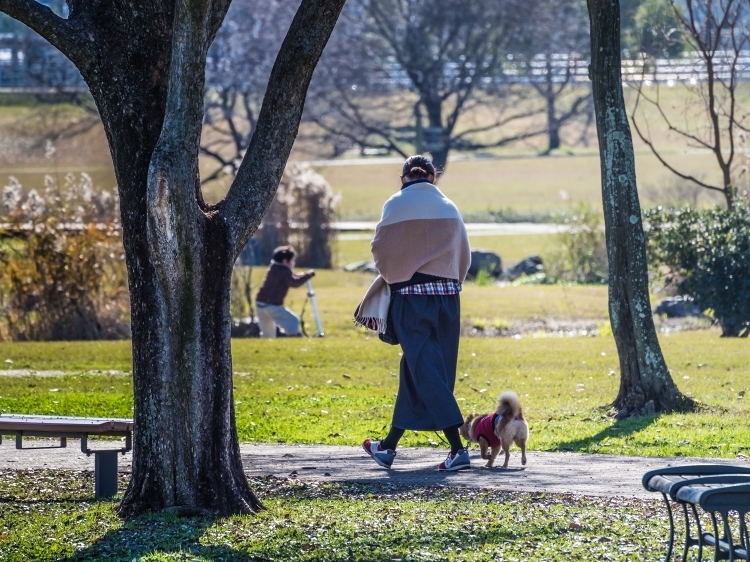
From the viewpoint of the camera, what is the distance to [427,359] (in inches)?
326

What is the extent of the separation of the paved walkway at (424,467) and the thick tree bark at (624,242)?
190 centimetres

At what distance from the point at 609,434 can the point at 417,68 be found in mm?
37034

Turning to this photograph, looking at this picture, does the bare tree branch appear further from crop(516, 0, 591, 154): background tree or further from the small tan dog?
crop(516, 0, 591, 154): background tree

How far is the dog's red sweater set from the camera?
8.46 meters

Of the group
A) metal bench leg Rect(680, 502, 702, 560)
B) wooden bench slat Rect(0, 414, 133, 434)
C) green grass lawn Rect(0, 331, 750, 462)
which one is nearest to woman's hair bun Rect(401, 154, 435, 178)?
green grass lawn Rect(0, 331, 750, 462)

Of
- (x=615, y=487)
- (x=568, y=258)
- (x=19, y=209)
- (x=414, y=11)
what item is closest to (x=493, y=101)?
(x=414, y=11)

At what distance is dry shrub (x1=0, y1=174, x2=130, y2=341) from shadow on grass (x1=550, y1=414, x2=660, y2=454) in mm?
10150

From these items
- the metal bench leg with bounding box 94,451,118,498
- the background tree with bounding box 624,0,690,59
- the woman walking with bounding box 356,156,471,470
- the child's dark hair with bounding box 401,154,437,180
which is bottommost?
the metal bench leg with bounding box 94,451,118,498

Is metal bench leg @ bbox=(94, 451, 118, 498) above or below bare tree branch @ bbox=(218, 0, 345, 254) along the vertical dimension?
below

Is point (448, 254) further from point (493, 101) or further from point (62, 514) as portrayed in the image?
point (493, 101)

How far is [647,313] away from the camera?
35.9ft

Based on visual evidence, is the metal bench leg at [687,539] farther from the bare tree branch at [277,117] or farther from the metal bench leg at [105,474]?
the metal bench leg at [105,474]

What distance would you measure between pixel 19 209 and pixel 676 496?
15.8m

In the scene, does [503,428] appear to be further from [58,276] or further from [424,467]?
[58,276]
